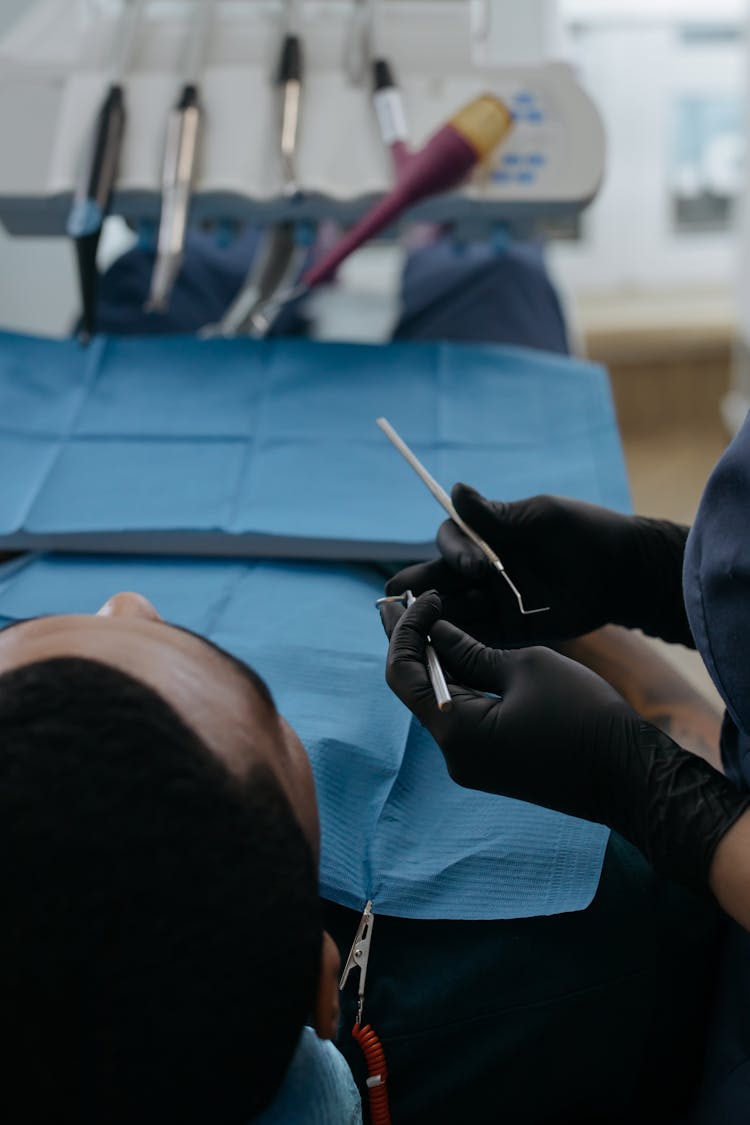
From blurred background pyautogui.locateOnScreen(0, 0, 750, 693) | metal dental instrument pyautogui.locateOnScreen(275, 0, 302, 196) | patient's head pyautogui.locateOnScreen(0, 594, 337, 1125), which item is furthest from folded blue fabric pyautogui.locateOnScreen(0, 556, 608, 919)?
blurred background pyautogui.locateOnScreen(0, 0, 750, 693)

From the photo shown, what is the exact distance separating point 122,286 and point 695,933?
117 centimetres

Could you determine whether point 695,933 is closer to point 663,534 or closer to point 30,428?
point 663,534

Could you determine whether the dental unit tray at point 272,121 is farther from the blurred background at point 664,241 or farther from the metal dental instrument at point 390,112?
the blurred background at point 664,241

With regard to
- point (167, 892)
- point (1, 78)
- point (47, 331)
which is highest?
point (1, 78)

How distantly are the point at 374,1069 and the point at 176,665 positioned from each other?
344 millimetres

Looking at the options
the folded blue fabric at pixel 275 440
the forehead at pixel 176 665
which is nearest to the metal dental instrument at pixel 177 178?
the folded blue fabric at pixel 275 440

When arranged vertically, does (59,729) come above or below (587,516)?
above

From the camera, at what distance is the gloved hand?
38.9 inches

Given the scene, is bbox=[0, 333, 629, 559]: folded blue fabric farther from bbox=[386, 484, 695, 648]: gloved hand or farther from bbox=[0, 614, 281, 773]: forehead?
bbox=[0, 614, 281, 773]: forehead

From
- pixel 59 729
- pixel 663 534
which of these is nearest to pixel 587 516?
pixel 663 534

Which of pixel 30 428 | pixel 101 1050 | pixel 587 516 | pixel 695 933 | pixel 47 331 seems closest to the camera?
pixel 101 1050

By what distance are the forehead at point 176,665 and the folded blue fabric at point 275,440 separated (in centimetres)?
43

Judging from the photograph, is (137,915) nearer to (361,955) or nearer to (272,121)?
(361,955)

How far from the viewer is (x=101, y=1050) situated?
0.51 m
